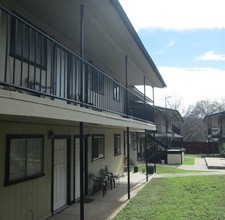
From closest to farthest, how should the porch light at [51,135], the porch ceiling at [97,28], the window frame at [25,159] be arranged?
the window frame at [25,159], the porch ceiling at [97,28], the porch light at [51,135]

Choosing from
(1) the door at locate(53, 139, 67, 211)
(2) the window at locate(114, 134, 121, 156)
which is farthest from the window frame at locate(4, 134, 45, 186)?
(2) the window at locate(114, 134, 121, 156)

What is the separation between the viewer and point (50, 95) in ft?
19.5

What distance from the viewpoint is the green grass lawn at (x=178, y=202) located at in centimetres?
991

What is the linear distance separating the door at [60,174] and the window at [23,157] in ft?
3.90

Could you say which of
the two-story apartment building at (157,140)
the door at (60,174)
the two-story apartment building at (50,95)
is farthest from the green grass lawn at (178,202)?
the two-story apartment building at (157,140)

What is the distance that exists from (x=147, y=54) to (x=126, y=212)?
5.85 m

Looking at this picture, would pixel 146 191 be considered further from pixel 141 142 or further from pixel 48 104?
pixel 141 142

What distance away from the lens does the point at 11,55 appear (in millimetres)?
7879

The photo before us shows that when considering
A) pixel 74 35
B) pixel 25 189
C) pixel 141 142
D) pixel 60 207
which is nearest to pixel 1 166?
pixel 25 189

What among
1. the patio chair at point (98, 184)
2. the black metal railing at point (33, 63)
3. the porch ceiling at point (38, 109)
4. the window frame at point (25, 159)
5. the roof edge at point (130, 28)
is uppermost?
the roof edge at point (130, 28)

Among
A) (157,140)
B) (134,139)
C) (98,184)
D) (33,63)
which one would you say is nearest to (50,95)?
(33,63)

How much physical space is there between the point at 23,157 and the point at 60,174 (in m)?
2.59

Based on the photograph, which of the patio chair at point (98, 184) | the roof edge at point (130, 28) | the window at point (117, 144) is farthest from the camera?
the window at point (117, 144)

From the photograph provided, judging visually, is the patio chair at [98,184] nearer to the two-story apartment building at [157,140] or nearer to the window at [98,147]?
the window at [98,147]
